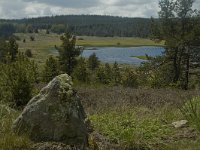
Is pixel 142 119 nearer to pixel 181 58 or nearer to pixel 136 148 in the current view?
pixel 136 148

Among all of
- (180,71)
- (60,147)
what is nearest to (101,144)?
(60,147)

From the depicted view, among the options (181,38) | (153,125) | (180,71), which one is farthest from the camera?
(180,71)

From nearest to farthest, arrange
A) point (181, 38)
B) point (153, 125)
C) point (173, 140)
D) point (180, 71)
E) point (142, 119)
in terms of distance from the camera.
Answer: point (173, 140) < point (153, 125) < point (142, 119) < point (181, 38) < point (180, 71)

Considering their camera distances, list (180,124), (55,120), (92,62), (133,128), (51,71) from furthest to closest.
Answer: (92,62) < (51,71) < (180,124) < (133,128) < (55,120)

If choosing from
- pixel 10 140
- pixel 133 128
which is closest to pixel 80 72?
pixel 133 128

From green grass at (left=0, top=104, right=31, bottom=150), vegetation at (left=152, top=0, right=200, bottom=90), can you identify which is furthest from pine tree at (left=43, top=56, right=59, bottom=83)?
green grass at (left=0, top=104, right=31, bottom=150)

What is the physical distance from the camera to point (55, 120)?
6711 millimetres

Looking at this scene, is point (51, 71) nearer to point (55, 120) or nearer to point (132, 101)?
point (132, 101)

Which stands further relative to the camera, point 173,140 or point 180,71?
point 180,71

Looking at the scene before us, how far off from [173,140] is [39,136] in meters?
2.74

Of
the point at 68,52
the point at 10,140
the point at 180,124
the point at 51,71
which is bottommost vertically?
the point at 51,71

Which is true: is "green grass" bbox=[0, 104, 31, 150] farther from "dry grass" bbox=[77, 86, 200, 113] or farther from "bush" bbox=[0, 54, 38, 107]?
"bush" bbox=[0, 54, 38, 107]

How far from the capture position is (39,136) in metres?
6.66

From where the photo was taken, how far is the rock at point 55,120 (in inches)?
263
